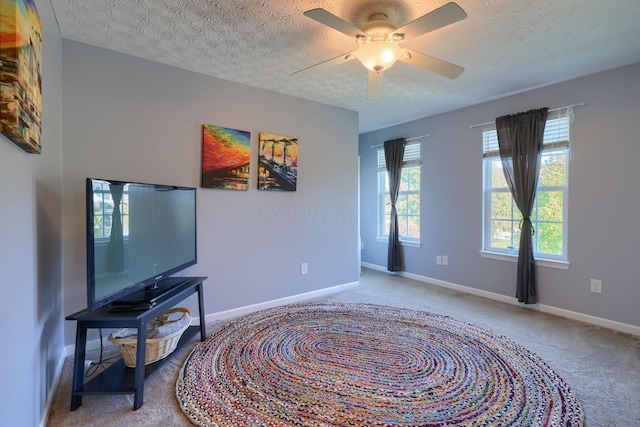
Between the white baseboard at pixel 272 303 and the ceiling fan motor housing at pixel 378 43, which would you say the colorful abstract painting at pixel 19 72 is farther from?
the white baseboard at pixel 272 303

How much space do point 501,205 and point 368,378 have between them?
278cm

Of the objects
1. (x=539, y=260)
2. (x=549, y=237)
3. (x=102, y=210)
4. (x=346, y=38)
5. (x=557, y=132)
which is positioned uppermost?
(x=346, y=38)

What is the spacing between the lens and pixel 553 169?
3.21 metres

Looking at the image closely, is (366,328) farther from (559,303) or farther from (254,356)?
(559,303)

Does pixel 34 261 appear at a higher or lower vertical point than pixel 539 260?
higher

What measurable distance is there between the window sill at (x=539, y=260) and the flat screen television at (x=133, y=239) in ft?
11.1

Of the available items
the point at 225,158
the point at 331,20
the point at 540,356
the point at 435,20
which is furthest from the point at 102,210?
the point at 540,356

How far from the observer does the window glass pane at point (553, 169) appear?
3150 mm

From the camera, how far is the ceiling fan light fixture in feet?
6.32

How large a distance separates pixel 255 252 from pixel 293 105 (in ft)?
5.62

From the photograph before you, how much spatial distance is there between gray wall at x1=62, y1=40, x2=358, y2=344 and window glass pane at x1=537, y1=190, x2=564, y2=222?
2.08 metres

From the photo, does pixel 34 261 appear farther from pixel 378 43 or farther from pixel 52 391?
pixel 378 43

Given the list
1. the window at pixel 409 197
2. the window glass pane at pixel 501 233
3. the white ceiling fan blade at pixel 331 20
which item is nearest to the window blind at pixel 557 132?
the window glass pane at pixel 501 233

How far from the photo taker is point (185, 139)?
9.17 ft
